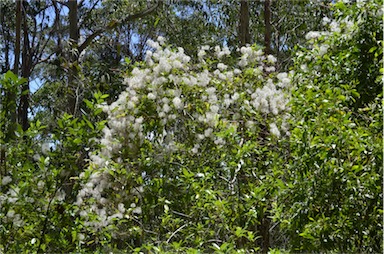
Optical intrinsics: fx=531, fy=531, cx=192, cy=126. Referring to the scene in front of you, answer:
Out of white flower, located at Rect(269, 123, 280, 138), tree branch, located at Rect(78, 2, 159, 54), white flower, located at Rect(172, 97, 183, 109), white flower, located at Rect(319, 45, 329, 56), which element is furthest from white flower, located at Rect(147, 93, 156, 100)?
tree branch, located at Rect(78, 2, 159, 54)

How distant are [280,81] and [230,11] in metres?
2.90

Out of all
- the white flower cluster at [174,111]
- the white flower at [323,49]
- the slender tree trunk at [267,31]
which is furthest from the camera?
the slender tree trunk at [267,31]

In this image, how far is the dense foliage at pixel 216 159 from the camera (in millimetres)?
2078

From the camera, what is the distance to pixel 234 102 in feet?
12.2

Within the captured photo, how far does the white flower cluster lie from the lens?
3.53 metres

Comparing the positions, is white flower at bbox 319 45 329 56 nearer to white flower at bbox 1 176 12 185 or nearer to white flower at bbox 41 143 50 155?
white flower at bbox 41 143 50 155

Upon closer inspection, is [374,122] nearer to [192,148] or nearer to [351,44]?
[351,44]

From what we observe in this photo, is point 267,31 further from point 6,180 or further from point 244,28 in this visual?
point 6,180

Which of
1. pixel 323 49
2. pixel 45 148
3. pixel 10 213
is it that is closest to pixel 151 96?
pixel 323 49

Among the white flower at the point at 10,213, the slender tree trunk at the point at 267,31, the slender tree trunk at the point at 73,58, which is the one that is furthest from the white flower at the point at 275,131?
the slender tree trunk at the point at 73,58

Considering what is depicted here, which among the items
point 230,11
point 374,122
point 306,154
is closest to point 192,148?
point 306,154

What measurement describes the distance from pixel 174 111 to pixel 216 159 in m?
0.44

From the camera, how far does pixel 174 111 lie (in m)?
3.65

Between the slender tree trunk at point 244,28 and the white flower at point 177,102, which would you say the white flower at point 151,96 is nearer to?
the white flower at point 177,102
